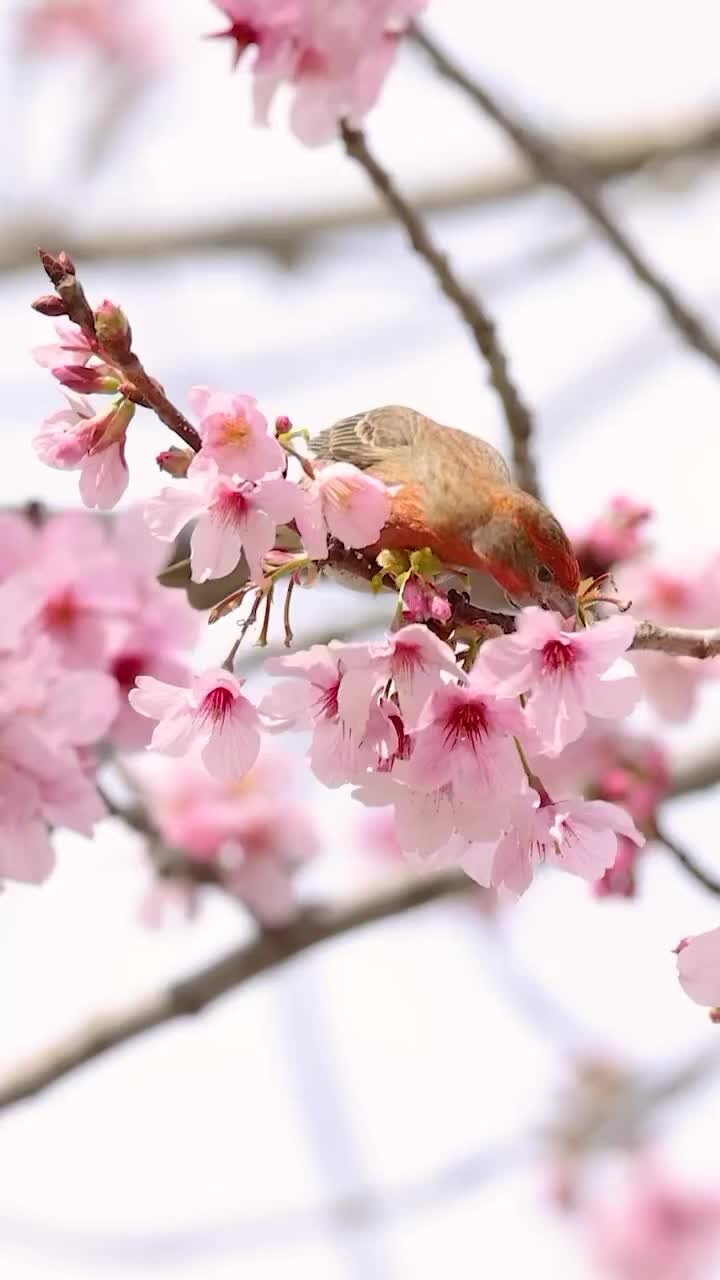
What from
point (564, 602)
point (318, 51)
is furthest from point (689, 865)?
point (318, 51)

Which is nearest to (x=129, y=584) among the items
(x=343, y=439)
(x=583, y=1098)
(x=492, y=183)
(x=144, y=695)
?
(x=343, y=439)

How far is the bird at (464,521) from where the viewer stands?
216 cm

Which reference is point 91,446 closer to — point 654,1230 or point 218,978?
point 218,978

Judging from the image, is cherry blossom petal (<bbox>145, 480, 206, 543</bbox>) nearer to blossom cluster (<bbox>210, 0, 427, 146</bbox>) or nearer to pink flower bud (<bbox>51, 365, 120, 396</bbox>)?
pink flower bud (<bbox>51, 365, 120, 396</bbox>)

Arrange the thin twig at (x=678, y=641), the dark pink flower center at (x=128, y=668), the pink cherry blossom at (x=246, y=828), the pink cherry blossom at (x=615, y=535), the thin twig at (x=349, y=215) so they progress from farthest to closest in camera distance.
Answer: the thin twig at (x=349, y=215) < the pink cherry blossom at (x=246, y=828) < the pink cherry blossom at (x=615, y=535) < the dark pink flower center at (x=128, y=668) < the thin twig at (x=678, y=641)

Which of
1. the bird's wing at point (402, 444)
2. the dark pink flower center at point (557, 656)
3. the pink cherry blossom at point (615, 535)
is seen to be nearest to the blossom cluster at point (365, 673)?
the dark pink flower center at point (557, 656)

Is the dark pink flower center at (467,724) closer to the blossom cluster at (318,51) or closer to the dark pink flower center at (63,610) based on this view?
the dark pink flower center at (63,610)

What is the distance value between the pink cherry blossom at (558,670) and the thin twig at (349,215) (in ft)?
13.0

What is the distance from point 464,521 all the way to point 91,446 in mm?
701

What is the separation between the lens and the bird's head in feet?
7.22

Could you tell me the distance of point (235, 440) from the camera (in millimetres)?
1626

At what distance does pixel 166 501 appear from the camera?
1726 mm

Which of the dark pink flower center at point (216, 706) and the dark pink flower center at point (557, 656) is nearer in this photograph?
the dark pink flower center at point (557, 656)

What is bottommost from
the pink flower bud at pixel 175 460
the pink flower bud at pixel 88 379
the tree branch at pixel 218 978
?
the tree branch at pixel 218 978
